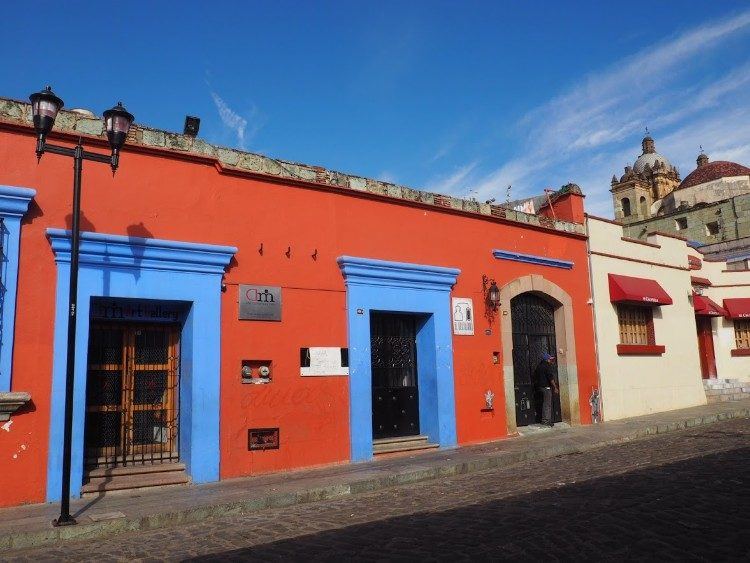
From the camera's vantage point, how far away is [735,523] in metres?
5.16

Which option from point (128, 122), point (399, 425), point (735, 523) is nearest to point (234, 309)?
point (128, 122)

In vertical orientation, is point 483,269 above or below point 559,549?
above

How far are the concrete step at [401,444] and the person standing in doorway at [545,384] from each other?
331 centimetres

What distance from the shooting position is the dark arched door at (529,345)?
1287 cm

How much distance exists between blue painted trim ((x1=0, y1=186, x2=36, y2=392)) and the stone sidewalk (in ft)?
5.50

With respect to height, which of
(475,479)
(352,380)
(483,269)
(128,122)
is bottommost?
(475,479)

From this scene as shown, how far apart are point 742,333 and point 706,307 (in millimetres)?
2746

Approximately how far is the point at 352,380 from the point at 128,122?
201 inches

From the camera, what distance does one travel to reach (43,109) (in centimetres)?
626

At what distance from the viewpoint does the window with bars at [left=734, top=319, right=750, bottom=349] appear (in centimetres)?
1944

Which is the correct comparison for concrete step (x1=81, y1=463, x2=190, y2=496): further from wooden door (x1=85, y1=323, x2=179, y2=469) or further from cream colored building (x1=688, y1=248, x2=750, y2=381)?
cream colored building (x1=688, y1=248, x2=750, y2=381)

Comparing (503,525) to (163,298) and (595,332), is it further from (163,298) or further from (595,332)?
(595,332)

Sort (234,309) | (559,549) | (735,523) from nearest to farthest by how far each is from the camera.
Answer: (559,549) < (735,523) < (234,309)

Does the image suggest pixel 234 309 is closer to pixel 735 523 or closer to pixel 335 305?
pixel 335 305
